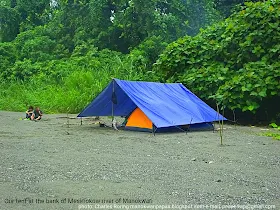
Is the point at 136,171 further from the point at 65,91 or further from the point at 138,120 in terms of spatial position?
the point at 65,91

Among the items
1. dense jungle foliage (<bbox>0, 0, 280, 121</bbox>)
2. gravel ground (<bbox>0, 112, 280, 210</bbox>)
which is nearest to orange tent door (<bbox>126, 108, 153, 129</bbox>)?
gravel ground (<bbox>0, 112, 280, 210</bbox>)

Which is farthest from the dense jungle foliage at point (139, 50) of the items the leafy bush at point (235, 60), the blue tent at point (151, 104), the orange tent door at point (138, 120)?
the orange tent door at point (138, 120)

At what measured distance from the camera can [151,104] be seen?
9.73m

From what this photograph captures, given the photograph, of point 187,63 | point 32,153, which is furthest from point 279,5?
point 32,153

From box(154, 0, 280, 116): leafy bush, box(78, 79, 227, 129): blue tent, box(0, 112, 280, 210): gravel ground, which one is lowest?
box(0, 112, 280, 210): gravel ground

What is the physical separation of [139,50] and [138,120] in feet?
41.1

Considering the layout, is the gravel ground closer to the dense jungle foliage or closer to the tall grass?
the dense jungle foliage

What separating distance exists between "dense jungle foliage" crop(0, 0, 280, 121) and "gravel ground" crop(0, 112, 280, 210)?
13.6 feet

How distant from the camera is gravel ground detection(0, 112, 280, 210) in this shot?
3.85 m

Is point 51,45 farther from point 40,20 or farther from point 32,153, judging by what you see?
point 32,153

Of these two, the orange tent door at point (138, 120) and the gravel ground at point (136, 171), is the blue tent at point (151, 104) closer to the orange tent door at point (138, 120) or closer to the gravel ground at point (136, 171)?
the orange tent door at point (138, 120)

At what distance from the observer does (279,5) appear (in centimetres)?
1236

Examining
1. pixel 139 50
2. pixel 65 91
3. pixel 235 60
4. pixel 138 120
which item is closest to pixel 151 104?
pixel 138 120

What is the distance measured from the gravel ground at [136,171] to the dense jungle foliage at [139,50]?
13.6ft
